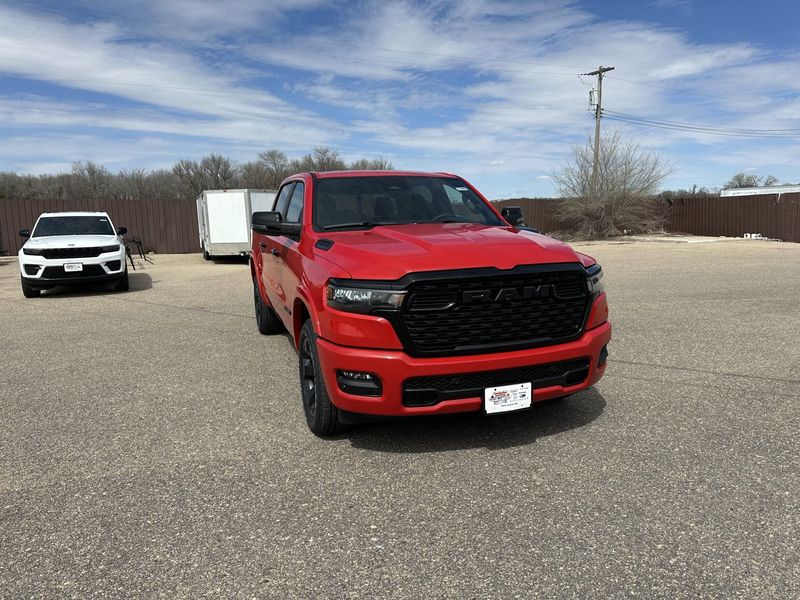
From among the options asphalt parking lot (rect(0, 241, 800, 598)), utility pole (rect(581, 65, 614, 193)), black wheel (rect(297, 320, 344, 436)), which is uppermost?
utility pole (rect(581, 65, 614, 193))

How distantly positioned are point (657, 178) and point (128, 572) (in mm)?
32334

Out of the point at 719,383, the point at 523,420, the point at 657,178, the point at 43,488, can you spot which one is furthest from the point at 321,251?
the point at 657,178

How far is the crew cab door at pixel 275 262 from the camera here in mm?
5188

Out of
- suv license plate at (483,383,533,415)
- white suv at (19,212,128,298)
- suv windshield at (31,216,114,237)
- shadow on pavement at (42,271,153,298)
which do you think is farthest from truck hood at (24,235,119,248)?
suv license plate at (483,383,533,415)

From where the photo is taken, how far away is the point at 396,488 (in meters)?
3.17

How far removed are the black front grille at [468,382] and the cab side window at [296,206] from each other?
7.00ft

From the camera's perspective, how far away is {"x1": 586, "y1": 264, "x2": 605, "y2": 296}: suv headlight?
356 centimetres

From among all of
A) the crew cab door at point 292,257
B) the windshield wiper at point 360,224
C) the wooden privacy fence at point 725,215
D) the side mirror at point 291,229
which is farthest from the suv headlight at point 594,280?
the wooden privacy fence at point 725,215

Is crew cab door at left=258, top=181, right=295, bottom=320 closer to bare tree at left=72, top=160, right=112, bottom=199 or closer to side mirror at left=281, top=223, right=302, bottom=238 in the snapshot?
side mirror at left=281, top=223, right=302, bottom=238

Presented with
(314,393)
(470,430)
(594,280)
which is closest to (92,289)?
(314,393)

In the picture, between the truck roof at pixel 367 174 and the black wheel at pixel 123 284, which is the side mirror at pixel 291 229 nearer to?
the truck roof at pixel 367 174

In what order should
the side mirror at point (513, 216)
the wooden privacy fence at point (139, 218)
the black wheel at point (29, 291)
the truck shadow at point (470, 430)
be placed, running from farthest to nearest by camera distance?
the wooden privacy fence at point (139, 218) → the black wheel at point (29, 291) → the side mirror at point (513, 216) → the truck shadow at point (470, 430)

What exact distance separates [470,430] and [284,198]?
10.9 ft

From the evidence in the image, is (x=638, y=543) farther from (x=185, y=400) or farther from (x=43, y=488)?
(x=185, y=400)
